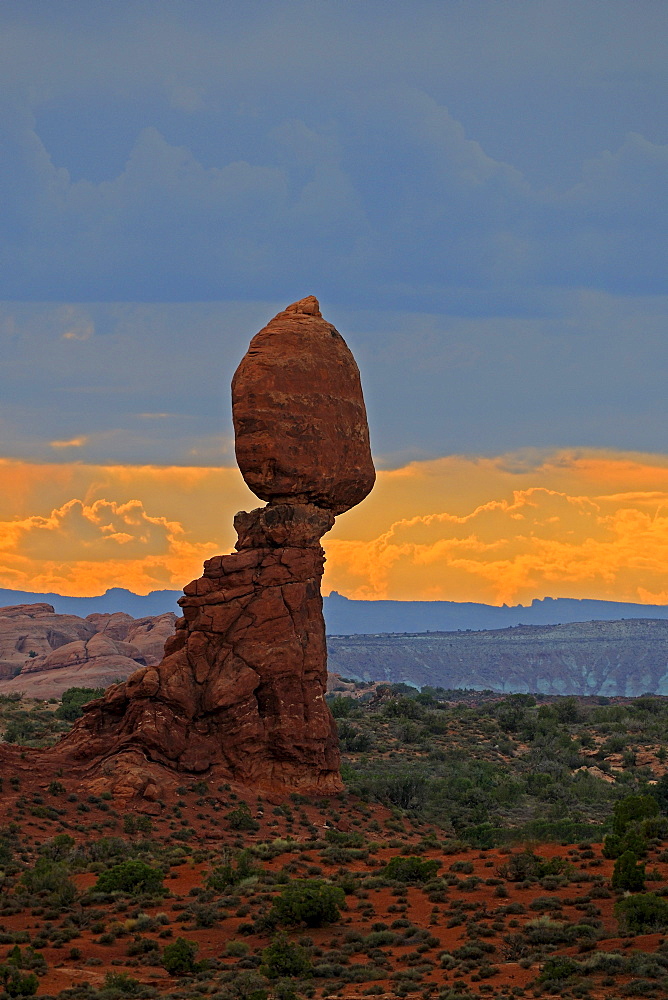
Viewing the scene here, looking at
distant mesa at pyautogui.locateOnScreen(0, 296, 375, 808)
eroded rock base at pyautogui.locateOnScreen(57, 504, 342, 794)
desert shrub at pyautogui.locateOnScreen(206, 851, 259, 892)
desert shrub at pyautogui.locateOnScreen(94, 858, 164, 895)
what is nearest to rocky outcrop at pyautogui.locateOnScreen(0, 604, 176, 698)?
eroded rock base at pyautogui.locateOnScreen(57, 504, 342, 794)

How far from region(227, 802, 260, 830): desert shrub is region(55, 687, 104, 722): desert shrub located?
20554 mm

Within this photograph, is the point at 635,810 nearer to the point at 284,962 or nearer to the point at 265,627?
the point at 265,627

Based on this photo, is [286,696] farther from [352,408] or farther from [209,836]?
[352,408]

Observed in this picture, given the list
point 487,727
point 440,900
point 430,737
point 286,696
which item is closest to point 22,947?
point 440,900

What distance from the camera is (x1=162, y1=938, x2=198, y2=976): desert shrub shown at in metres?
27.3

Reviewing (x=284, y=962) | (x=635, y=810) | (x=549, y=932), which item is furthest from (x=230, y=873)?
(x=635, y=810)

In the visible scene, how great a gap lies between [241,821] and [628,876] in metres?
15.8

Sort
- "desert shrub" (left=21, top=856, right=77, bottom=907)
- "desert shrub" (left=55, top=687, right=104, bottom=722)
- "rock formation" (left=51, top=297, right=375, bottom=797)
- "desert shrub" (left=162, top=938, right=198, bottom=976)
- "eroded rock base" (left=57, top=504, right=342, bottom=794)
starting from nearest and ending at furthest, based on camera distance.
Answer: "desert shrub" (left=162, top=938, right=198, bottom=976), "desert shrub" (left=21, top=856, right=77, bottom=907), "eroded rock base" (left=57, top=504, right=342, bottom=794), "rock formation" (left=51, top=297, right=375, bottom=797), "desert shrub" (left=55, top=687, right=104, bottom=722)

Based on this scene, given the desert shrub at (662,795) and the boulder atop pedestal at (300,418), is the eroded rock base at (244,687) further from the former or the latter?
the desert shrub at (662,795)

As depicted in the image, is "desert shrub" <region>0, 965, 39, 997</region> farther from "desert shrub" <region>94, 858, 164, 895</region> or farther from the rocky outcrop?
the rocky outcrop

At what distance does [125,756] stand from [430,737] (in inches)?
1116

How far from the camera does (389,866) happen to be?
117 ft

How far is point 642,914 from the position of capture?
1105 inches

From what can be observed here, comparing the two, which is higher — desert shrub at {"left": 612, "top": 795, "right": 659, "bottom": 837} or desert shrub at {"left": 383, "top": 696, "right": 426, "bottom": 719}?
desert shrub at {"left": 383, "top": 696, "right": 426, "bottom": 719}
